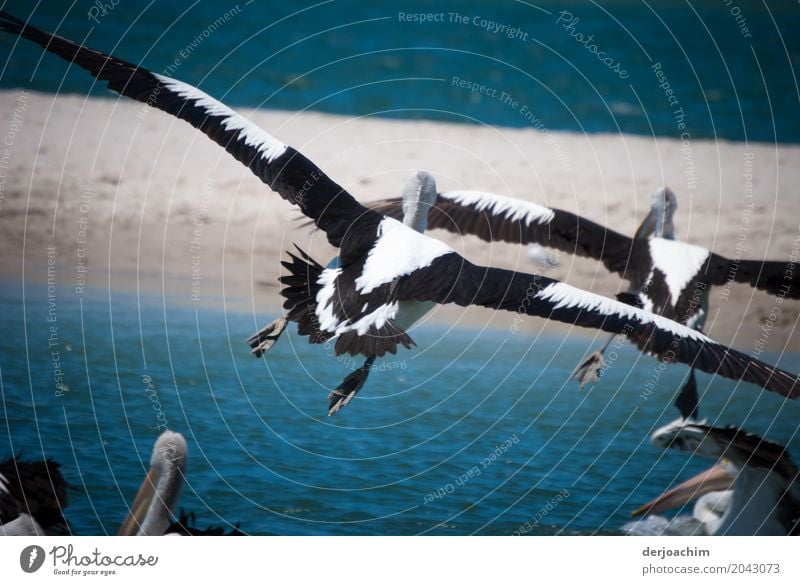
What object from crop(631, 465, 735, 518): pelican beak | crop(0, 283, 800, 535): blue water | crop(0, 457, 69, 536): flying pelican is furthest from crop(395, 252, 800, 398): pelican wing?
crop(0, 457, 69, 536): flying pelican

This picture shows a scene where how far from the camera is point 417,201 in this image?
6203 millimetres

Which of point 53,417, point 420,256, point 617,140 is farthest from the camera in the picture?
point 617,140

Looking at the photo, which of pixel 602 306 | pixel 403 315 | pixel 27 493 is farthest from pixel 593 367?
pixel 27 493

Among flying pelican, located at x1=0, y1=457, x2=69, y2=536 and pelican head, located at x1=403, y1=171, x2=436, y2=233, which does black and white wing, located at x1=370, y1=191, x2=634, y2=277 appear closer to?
pelican head, located at x1=403, y1=171, x2=436, y2=233

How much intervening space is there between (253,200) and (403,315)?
395 centimetres

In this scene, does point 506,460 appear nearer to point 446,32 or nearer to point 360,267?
point 360,267

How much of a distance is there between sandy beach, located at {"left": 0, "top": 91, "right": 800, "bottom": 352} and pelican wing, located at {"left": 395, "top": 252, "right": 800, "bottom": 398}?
3.63 metres

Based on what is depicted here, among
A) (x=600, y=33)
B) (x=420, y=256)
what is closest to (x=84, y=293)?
(x=420, y=256)

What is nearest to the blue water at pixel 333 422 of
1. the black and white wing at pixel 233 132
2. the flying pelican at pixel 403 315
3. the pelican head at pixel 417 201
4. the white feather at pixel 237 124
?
the flying pelican at pixel 403 315

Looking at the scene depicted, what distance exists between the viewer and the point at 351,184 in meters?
9.13

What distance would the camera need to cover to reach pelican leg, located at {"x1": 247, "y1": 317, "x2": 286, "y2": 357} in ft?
19.7

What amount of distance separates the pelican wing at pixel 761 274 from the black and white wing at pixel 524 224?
531 mm

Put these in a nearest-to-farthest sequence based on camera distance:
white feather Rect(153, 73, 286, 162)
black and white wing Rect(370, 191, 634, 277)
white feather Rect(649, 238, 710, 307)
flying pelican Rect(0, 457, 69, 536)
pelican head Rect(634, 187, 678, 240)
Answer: flying pelican Rect(0, 457, 69, 536), white feather Rect(153, 73, 286, 162), white feather Rect(649, 238, 710, 307), black and white wing Rect(370, 191, 634, 277), pelican head Rect(634, 187, 678, 240)
